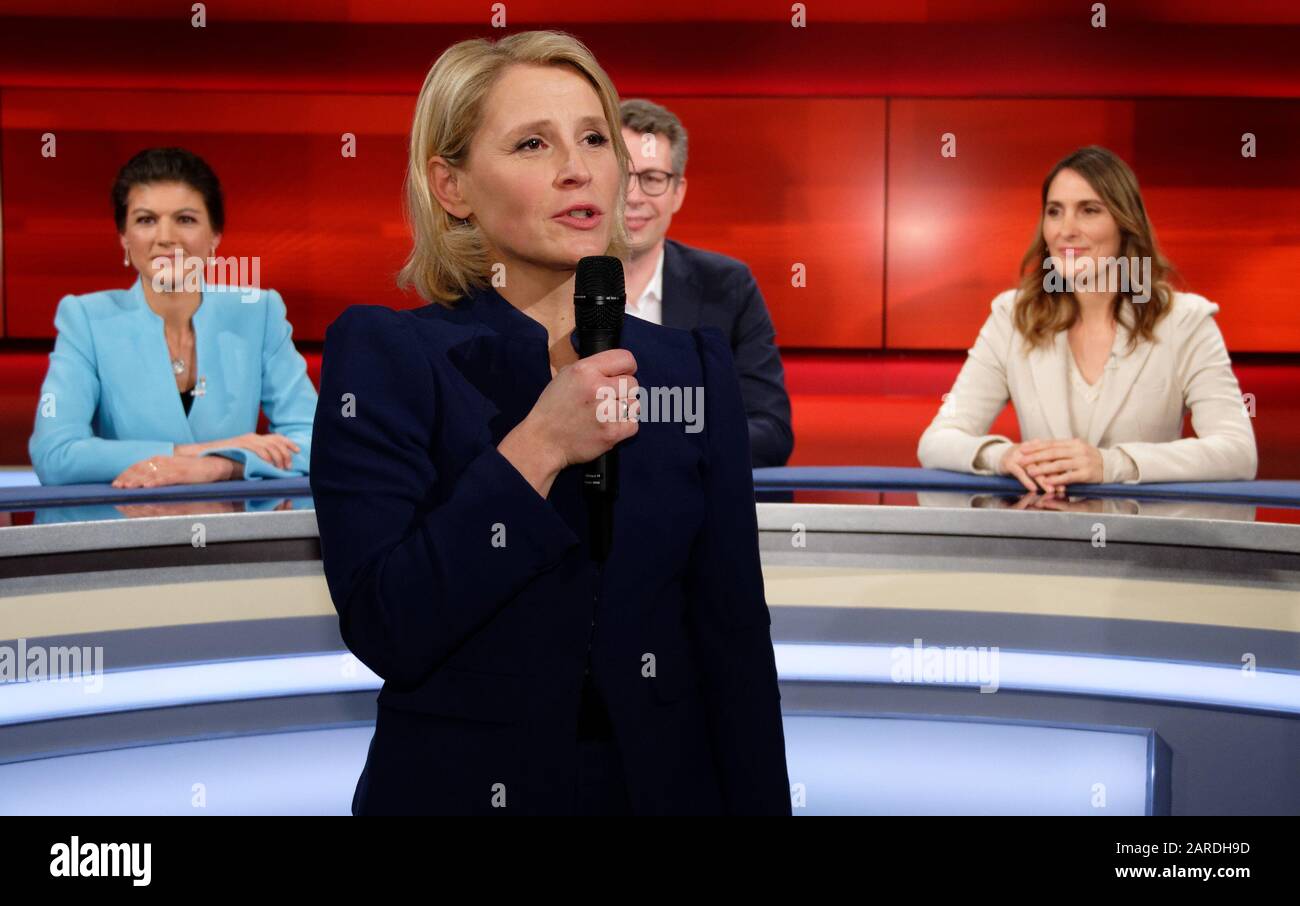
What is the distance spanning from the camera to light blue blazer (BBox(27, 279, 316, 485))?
2.01 metres

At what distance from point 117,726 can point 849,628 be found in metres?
0.95

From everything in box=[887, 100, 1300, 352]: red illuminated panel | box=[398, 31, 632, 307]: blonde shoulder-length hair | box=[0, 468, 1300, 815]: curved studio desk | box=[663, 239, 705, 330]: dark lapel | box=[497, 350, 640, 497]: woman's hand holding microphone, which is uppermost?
box=[887, 100, 1300, 352]: red illuminated panel

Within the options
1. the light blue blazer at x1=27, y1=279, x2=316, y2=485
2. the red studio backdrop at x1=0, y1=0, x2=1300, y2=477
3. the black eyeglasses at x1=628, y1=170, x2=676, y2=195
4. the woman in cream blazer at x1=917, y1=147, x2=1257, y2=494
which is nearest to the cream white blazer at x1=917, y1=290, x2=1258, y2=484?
the woman in cream blazer at x1=917, y1=147, x2=1257, y2=494

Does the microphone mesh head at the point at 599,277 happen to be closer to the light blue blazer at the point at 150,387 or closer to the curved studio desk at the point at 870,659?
the curved studio desk at the point at 870,659

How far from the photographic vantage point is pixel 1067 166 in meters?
2.41

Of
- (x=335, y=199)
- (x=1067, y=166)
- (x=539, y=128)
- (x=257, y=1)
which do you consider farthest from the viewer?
(x=335, y=199)

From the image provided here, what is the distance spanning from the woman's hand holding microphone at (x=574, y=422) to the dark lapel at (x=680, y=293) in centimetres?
176

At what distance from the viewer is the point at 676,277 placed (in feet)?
8.55

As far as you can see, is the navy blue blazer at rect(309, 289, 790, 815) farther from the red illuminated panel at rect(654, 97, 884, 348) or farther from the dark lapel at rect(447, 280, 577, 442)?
the red illuminated panel at rect(654, 97, 884, 348)

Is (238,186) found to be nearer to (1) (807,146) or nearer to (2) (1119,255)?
(1) (807,146)

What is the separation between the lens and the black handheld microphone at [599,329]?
0.85 m

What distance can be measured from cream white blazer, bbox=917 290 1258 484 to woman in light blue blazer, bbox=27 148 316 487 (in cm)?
124
